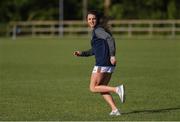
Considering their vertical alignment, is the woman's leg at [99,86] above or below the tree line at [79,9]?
above

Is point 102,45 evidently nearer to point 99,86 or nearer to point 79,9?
point 99,86

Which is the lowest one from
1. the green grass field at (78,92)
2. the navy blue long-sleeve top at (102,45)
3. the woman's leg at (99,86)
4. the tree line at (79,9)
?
the tree line at (79,9)

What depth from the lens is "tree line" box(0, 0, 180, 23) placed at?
75.4 meters

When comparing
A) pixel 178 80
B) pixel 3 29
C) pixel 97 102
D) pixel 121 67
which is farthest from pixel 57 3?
pixel 97 102

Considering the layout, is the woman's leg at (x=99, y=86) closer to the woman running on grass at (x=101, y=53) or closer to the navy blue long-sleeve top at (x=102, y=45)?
the woman running on grass at (x=101, y=53)

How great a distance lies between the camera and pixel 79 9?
82312 millimetres

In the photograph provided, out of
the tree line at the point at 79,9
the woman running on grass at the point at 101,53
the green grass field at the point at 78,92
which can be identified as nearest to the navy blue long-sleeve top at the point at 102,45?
the woman running on grass at the point at 101,53

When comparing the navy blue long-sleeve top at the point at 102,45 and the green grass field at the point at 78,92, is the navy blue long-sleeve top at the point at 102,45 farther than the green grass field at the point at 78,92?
No

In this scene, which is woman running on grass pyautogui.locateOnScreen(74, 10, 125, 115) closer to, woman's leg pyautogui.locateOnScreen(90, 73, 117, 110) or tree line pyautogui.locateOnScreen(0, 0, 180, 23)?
woman's leg pyautogui.locateOnScreen(90, 73, 117, 110)

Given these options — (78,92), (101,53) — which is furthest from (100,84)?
(78,92)

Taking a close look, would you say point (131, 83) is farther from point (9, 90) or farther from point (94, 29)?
point (94, 29)

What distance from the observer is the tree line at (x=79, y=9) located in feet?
247

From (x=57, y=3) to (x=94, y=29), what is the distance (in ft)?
231

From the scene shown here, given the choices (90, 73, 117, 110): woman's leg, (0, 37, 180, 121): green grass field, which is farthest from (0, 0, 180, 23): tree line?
(90, 73, 117, 110): woman's leg
